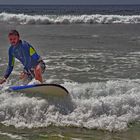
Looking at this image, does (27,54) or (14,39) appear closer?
(14,39)

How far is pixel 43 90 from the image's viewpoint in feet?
28.2

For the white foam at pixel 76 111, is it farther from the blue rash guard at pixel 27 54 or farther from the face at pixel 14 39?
the face at pixel 14 39

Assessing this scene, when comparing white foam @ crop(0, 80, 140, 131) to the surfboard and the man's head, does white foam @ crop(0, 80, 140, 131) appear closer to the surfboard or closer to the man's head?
the surfboard

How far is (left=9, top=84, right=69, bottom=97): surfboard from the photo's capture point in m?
8.40

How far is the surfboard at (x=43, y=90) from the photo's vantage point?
8398mm

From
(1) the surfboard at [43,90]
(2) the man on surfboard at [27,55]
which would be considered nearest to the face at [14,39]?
(2) the man on surfboard at [27,55]

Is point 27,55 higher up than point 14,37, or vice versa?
point 14,37

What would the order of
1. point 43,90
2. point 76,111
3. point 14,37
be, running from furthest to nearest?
point 14,37 → point 43,90 → point 76,111

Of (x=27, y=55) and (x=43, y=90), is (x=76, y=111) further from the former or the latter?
(x=27, y=55)

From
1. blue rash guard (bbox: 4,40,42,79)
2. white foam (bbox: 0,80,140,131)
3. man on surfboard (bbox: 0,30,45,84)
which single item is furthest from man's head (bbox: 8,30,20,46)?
white foam (bbox: 0,80,140,131)

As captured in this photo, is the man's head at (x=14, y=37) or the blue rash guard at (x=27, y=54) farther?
the blue rash guard at (x=27, y=54)

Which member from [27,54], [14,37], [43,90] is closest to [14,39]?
[14,37]

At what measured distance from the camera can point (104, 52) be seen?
17.4m

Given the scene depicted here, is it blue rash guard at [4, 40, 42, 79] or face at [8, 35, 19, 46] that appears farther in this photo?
blue rash guard at [4, 40, 42, 79]
